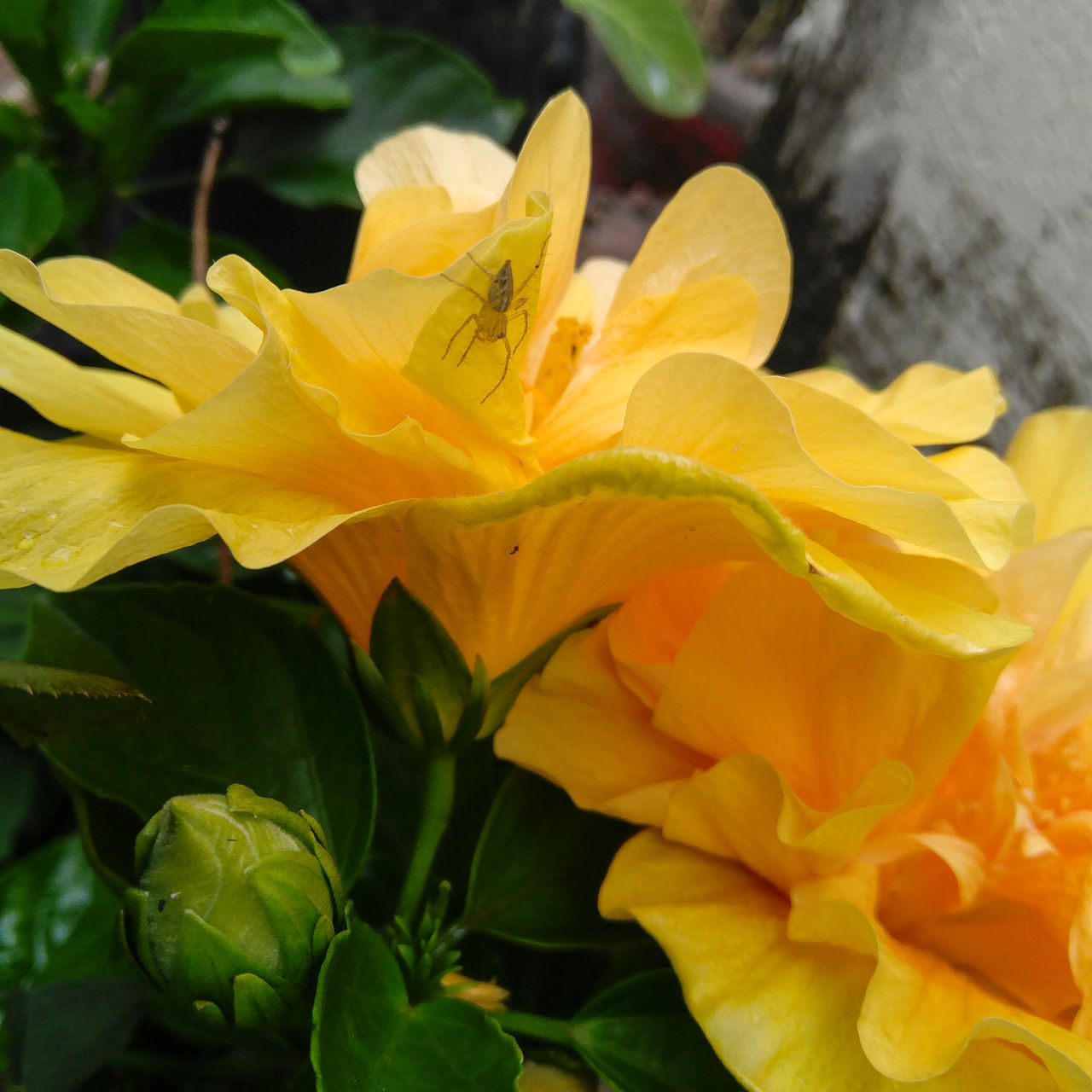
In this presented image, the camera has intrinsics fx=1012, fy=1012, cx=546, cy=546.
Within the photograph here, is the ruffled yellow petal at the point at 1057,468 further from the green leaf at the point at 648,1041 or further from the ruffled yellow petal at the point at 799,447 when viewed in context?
the green leaf at the point at 648,1041

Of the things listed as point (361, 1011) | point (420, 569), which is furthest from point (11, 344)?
point (361, 1011)

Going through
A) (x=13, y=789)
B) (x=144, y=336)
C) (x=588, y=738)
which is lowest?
(x=13, y=789)

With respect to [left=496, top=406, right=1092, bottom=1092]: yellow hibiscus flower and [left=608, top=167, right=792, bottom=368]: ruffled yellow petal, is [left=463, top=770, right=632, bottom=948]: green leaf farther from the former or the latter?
[left=608, top=167, right=792, bottom=368]: ruffled yellow petal

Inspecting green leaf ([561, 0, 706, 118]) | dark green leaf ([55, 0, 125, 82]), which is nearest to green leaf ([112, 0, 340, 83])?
dark green leaf ([55, 0, 125, 82])

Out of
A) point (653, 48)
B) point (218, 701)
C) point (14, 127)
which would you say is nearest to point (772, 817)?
point (218, 701)

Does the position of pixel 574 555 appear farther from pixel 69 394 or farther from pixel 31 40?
pixel 31 40

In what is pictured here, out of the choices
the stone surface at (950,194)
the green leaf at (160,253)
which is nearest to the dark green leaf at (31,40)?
the green leaf at (160,253)

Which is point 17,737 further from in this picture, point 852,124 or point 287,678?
point 852,124
